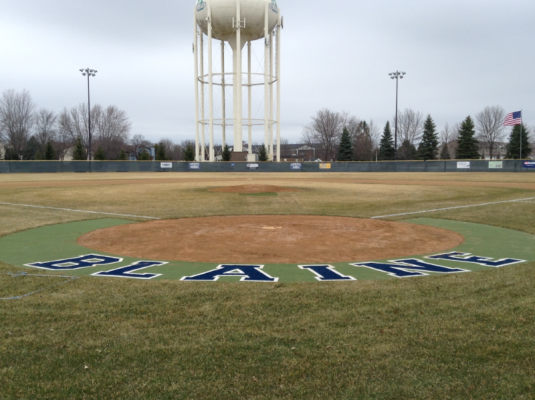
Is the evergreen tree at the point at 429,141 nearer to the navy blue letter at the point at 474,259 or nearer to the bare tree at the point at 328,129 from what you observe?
the bare tree at the point at 328,129

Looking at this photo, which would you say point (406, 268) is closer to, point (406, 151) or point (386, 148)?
point (386, 148)

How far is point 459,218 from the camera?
13.7 m

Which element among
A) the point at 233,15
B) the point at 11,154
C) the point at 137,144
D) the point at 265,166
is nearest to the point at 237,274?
the point at 265,166

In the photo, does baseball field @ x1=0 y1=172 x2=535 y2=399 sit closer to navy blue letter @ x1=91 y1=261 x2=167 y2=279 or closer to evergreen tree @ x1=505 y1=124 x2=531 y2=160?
navy blue letter @ x1=91 y1=261 x2=167 y2=279

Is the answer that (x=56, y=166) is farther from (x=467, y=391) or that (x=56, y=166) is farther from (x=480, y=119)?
(x=480, y=119)

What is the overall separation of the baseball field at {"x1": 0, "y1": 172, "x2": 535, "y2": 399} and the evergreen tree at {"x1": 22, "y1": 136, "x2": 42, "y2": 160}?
72918 millimetres

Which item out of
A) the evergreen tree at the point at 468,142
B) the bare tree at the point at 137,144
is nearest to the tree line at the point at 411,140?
the evergreen tree at the point at 468,142

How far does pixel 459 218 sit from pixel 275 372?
11935 mm

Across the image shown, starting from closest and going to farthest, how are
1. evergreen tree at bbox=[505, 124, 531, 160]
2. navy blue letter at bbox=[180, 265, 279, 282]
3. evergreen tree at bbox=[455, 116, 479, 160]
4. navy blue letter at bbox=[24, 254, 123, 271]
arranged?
navy blue letter at bbox=[180, 265, 279, 282]
navy blue letter at bbox=[24, 254, 123, 271]
evergreen tree at bbox=[505, 124, 531, 160]
evergreen tree at bbox=[455, 116, 479, 160]

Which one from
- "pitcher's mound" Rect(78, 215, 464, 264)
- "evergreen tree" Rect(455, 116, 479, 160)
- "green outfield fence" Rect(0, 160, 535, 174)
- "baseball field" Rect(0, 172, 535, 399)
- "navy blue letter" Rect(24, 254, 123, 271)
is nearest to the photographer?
"baseball field" Rect(0, 172, 535, 399)

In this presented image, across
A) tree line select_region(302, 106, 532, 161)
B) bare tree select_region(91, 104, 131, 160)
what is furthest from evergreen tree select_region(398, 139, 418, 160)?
bare tree select_region(91, 104, 131, 160)

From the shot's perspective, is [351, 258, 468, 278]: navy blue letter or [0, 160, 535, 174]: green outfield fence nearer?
[351, 258, 468, 278]: navy blue letter

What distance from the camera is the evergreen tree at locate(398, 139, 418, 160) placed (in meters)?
84.0

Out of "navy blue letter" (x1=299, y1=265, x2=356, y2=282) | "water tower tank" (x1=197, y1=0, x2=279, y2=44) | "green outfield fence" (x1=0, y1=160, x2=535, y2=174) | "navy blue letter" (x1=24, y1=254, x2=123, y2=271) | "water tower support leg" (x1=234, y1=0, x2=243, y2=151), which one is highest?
"water tower tank" (x1=197, y1=0, x2=279, y2=44)
